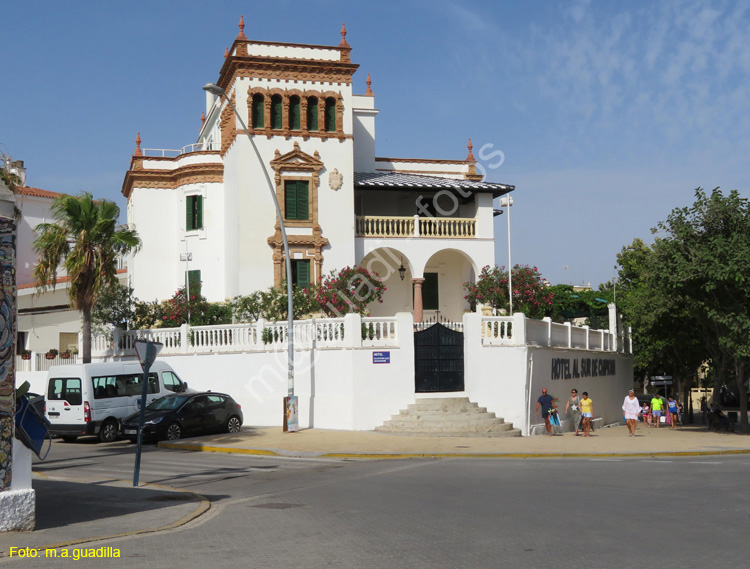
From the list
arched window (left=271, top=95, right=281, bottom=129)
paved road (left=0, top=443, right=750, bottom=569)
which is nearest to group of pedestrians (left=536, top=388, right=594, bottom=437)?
paved road (left=0, top=443, right=750, bottom=569)

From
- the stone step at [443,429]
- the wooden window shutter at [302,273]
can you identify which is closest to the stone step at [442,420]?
the stone step at [443,429]

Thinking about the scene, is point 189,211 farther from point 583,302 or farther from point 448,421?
point 583,302

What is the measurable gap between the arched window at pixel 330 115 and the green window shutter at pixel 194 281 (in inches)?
342

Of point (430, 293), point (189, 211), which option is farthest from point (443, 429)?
point (189, 211)

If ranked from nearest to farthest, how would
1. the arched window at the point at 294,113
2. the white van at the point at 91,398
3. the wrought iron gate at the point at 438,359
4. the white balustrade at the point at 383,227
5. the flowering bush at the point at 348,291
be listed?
the white van at the point at 91,398, the wrought iron gate at the point at 438,359, the flowering bush at the point at 348,291, the arched window at the point at 294,113, the white balustrade at the point at 383,227

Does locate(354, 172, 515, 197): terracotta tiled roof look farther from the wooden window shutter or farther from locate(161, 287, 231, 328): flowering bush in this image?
locate(161, 287, 231, 328): flowering bush

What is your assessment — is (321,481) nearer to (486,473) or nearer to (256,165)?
(486,473)

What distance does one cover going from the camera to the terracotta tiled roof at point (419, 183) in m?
38.8

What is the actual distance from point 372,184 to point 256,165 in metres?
5.23

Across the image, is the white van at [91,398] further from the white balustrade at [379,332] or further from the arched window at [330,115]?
the arched window at [330,115]

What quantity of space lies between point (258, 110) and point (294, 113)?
1.55 metres

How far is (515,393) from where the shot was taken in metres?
27.1

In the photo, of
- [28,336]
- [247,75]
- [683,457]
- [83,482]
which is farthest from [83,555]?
[28,336]

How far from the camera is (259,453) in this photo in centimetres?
2214
